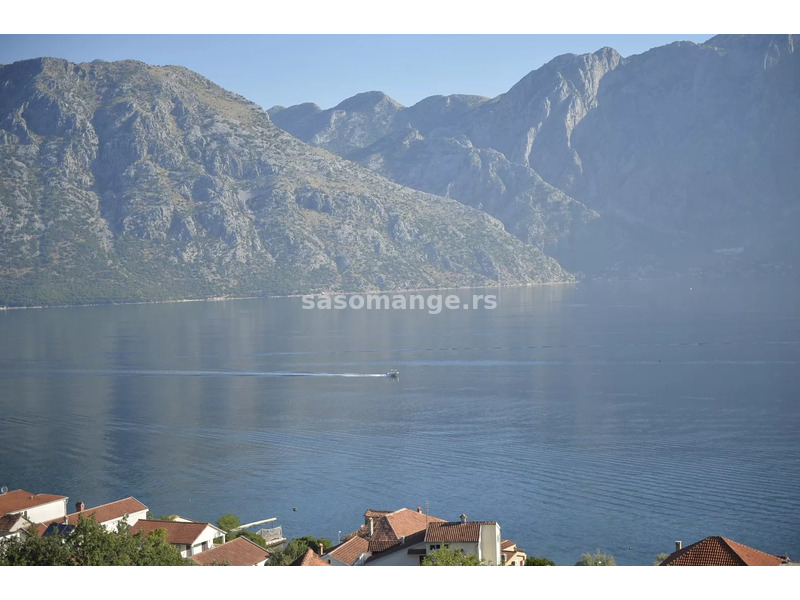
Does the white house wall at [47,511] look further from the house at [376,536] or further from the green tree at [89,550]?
the green tree at [89,550]

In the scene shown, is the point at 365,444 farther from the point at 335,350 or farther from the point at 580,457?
the point at 335,350

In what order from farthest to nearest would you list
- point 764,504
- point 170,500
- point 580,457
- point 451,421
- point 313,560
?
point 451,421, point 580,457, point 170,500, point 764,504, point 313,560

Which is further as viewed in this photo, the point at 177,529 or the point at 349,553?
the point at 177,529

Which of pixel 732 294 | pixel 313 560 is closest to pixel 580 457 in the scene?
pixel 313 560

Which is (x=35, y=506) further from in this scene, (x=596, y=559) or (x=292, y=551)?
(x=596, y=559)

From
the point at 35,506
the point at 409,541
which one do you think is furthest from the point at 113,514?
the point at 409,541

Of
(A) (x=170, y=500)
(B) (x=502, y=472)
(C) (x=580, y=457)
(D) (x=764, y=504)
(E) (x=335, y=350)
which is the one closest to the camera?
(D) (x=764, y=504)

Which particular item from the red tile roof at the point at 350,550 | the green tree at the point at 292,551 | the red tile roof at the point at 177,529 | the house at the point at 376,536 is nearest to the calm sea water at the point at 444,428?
the green tree at the point at 292,551

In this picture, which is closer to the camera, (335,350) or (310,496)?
(310,496)
